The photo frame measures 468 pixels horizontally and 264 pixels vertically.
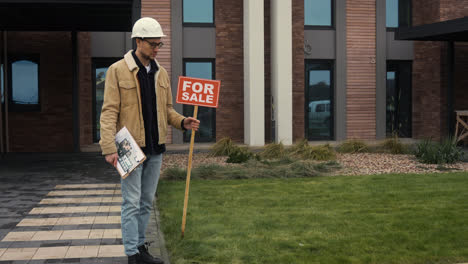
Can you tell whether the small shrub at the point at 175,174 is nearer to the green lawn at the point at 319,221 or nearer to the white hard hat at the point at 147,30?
the green lawn at the point at 319,221

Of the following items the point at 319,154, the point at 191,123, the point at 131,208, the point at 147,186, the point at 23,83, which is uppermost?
the point at 23,83

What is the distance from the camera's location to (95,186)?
9.41m

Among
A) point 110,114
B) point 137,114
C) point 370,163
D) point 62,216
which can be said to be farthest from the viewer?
point 370,163

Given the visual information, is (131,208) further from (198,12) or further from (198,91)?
(198,12)

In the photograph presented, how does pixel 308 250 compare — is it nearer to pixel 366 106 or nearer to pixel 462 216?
pixel 462 216

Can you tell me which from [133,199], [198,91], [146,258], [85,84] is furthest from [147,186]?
[85,84]

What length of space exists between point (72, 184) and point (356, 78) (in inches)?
467

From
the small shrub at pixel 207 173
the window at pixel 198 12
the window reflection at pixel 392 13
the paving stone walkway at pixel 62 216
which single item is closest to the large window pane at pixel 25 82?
the paving stone walkway at pixel 62 216

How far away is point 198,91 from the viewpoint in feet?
18.0

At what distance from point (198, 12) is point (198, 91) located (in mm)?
13269

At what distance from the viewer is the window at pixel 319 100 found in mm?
19109

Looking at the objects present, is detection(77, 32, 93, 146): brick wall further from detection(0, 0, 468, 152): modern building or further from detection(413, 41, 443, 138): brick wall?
detection(413, 41, 443, 138): brick wall

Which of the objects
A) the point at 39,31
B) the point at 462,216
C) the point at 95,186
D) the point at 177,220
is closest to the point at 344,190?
the point at 462,216

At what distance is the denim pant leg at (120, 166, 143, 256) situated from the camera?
4555 mm
